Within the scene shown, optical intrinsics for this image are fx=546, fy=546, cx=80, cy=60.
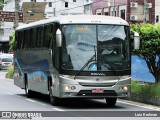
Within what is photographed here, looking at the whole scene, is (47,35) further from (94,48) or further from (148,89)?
(148,89)

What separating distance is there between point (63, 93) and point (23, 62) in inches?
271

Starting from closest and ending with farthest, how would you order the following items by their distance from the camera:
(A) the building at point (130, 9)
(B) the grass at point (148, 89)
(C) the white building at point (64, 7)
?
1. (B) the grass at point (148, 89)
2. (A) the building at point (130, 9)
3. (C) the white building at point (64, 7)

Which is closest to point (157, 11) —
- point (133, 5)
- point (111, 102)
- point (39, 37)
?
point (133, 5)

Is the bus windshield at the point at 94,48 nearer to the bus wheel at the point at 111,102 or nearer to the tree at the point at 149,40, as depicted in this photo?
the bus wheel at the point at 111,102

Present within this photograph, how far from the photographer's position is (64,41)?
1711 cm

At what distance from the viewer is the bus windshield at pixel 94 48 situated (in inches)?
670

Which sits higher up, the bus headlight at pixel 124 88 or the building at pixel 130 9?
the building at pixel 130 9

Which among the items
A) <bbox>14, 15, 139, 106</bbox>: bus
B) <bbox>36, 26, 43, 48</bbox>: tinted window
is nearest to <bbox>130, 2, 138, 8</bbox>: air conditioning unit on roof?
<bbox>36, 26, 43, 48</bbox>: tinted window

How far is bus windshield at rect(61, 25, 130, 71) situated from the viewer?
17016 millimetres

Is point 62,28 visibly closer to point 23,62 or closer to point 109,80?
point 109,80

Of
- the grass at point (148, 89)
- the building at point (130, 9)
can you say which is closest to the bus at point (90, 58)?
the grass at point (148, 89)

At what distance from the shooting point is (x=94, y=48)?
17109mm

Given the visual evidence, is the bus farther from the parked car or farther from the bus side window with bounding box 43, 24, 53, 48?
the parked car

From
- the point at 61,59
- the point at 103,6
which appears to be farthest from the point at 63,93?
the point at 103,6
